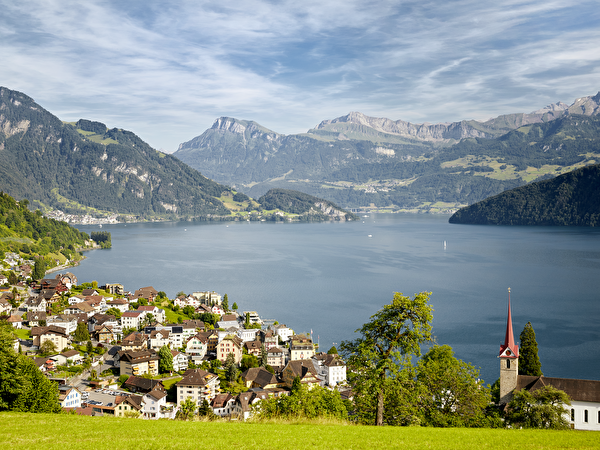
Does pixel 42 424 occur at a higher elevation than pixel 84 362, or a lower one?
higher

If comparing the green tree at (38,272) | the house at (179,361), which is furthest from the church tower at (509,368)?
the green tree at (38,272)

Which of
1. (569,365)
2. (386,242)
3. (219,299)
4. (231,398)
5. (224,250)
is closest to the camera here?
Answer: (231,398)

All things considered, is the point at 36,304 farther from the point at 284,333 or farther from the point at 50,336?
the point at 284,333

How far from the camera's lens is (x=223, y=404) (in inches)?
1292

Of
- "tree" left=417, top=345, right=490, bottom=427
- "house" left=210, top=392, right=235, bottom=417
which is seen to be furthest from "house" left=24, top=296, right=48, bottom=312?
"tree" left=417, top=345, right=490, bottom=427

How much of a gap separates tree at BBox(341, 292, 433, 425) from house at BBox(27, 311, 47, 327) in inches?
1836

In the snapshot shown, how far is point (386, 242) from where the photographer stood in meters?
151

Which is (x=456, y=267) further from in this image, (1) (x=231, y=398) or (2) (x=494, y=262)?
(1) (x=231, y=398)

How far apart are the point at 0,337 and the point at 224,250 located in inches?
4503

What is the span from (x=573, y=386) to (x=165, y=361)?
32.2m

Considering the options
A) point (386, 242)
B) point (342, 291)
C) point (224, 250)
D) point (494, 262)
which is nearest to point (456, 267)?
point (494, 262)

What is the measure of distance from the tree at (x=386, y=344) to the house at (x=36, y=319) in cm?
4663

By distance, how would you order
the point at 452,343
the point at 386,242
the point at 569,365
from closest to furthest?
1. the point at 569,365
2. the point at 452,343
3. the point at 386,242

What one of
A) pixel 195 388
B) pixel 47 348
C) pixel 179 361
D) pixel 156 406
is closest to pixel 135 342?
pixel 179 361
